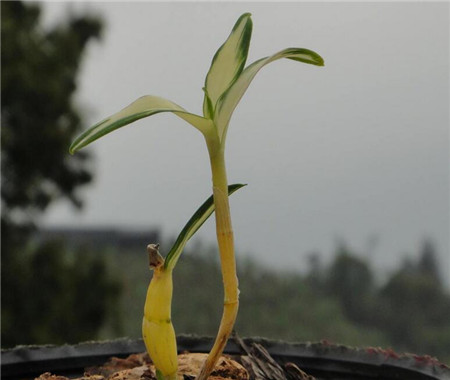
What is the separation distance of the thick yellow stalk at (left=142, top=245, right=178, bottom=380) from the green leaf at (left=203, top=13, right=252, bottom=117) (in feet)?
0.48

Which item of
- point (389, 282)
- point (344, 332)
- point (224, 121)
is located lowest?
point (344, 332)

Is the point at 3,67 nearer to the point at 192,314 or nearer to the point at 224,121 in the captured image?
the point at 192,314

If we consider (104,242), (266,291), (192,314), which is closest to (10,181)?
(104,242)

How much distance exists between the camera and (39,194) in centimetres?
356

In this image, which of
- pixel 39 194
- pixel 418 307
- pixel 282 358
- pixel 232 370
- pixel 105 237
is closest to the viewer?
pixel 232 370

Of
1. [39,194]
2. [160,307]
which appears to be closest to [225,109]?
[160,307]

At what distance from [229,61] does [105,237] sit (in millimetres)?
3932

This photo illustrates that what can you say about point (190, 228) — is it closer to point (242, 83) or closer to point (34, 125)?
point (242, 83)

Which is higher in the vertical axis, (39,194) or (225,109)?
(225,109)

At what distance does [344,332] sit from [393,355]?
351cm

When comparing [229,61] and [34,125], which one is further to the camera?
[34,125]

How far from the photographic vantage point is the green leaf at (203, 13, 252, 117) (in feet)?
1.89

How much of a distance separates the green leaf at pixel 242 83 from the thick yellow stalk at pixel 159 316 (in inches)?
5.0

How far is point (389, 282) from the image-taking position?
402 cm
